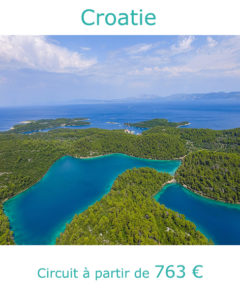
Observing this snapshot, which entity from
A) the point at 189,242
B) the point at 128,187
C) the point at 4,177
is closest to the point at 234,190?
the point at 189,242

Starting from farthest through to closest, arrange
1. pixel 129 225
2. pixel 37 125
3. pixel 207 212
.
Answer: pixel 37 125 → pixel 207 212 → pixel 129 225

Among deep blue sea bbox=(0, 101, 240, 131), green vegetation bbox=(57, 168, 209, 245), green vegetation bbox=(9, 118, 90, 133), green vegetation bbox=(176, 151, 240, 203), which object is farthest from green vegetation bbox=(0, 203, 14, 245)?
green vegetation bbox=(9, 118, 90, 133)

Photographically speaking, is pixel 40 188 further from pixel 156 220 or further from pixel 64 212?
pixel 156 220

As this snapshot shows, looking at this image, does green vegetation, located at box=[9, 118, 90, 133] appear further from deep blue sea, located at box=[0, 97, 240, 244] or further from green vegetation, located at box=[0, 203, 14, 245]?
green vegetation, located at box=[0, 203, 14, 245]

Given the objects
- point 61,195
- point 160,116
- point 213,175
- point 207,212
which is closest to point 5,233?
point 61,195

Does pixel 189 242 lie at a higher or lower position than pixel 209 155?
lower

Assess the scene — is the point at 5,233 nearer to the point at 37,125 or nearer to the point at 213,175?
the point at 213,175

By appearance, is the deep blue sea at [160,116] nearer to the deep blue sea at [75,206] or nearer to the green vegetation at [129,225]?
the deep blue sea at [75,206]

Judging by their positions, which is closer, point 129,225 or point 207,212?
point 129,225

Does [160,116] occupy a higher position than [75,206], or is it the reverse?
[160,116]
